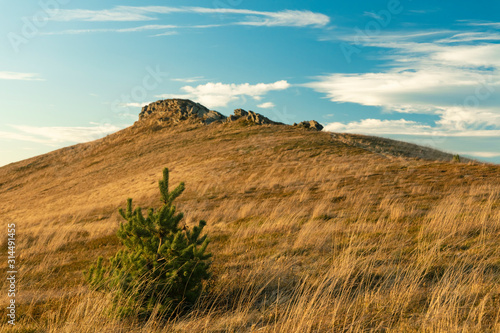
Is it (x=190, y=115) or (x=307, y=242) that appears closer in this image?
(x=307, y=242)

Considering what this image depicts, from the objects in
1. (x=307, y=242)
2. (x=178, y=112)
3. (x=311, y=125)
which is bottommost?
(x=307, y=242)

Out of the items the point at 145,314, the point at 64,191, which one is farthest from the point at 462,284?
the point at 64,191

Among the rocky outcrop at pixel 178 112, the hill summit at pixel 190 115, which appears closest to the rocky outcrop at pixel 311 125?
the hill summit at pixel 190 115

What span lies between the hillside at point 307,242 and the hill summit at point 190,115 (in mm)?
11607

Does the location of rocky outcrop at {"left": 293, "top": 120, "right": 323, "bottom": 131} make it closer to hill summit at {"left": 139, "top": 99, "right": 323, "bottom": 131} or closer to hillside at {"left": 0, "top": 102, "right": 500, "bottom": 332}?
hill summit at {"left": 139, "top": 99, "right": 323, "bottom": 131}

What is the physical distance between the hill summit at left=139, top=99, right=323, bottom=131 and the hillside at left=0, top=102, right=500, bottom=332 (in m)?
11.6

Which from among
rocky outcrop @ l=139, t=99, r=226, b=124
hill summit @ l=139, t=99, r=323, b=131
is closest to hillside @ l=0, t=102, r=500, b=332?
hill summit @ l=139, t=99, r=323, b=131

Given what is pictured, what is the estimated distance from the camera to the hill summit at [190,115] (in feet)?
146

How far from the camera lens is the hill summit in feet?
146

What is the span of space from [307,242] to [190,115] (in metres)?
46.7

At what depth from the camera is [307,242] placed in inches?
330

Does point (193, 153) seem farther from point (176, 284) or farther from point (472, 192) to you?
point (176, 284)

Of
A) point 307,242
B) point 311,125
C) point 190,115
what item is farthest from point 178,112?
point 307,242

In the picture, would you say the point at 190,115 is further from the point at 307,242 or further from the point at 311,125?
the point at 307,242
